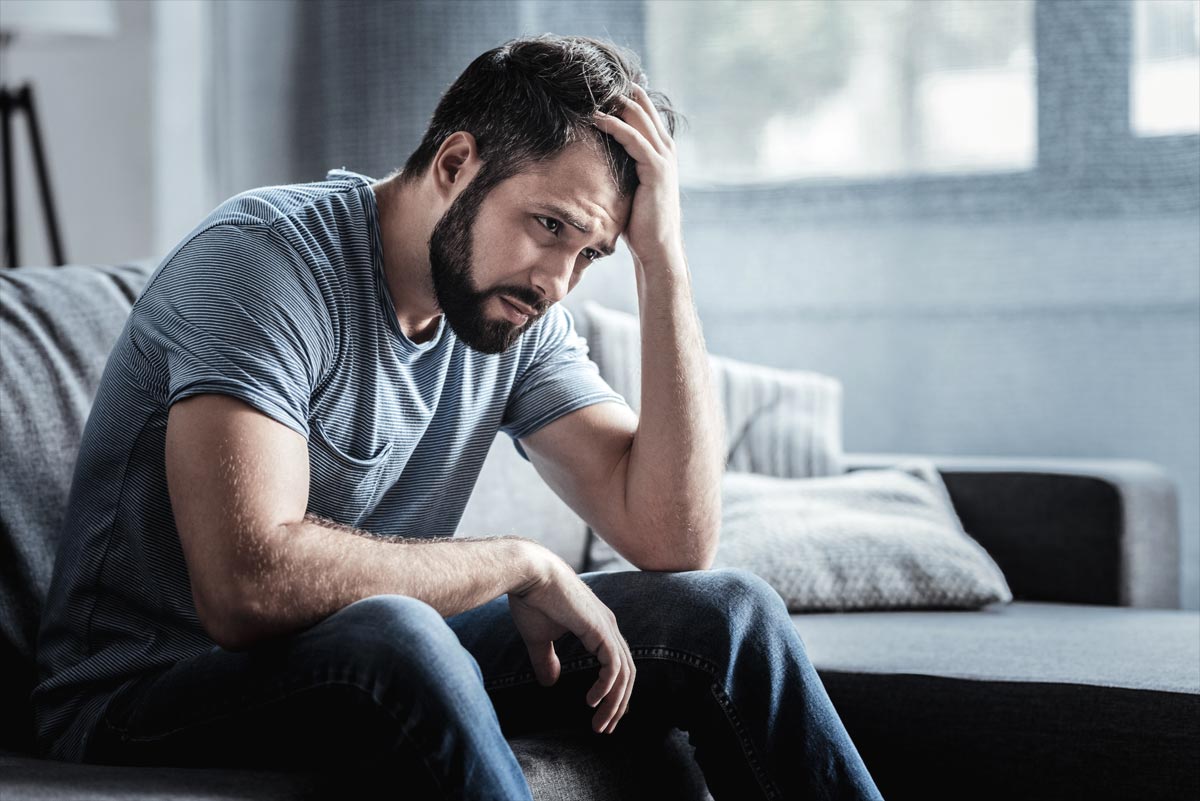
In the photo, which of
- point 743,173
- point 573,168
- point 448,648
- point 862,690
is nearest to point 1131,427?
point 743,173

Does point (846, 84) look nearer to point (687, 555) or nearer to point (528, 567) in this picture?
point (687, 555)

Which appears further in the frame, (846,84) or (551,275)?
(846,84)

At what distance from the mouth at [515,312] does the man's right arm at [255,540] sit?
1.00ft

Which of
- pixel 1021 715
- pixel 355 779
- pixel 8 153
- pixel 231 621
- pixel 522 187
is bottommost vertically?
pixel 1021 715

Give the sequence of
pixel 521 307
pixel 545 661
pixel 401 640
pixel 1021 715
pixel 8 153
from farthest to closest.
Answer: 1. pixel 8 153
2. pixel 1021 715
3. pixel 521 307
4. pixel 545 661
5. pixel 401 640

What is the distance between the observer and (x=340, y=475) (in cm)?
123

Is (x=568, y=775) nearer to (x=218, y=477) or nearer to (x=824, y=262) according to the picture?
(x=218, y=477)

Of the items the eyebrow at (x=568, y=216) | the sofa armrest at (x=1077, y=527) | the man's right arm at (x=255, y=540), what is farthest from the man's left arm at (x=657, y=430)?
the sofa armrest at (x=1077, y=527)

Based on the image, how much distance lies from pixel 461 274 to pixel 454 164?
0.41ft

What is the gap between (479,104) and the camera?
1309 millimetres

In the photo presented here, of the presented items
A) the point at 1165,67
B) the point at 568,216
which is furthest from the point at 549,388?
the point at 1165,67

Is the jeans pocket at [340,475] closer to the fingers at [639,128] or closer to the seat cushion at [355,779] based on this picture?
the seat cushion at [355,779]

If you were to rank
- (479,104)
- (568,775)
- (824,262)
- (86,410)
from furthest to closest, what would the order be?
(824,262) < (86,410) < (479,104) < (568,775)

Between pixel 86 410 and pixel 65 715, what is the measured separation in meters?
0.40
